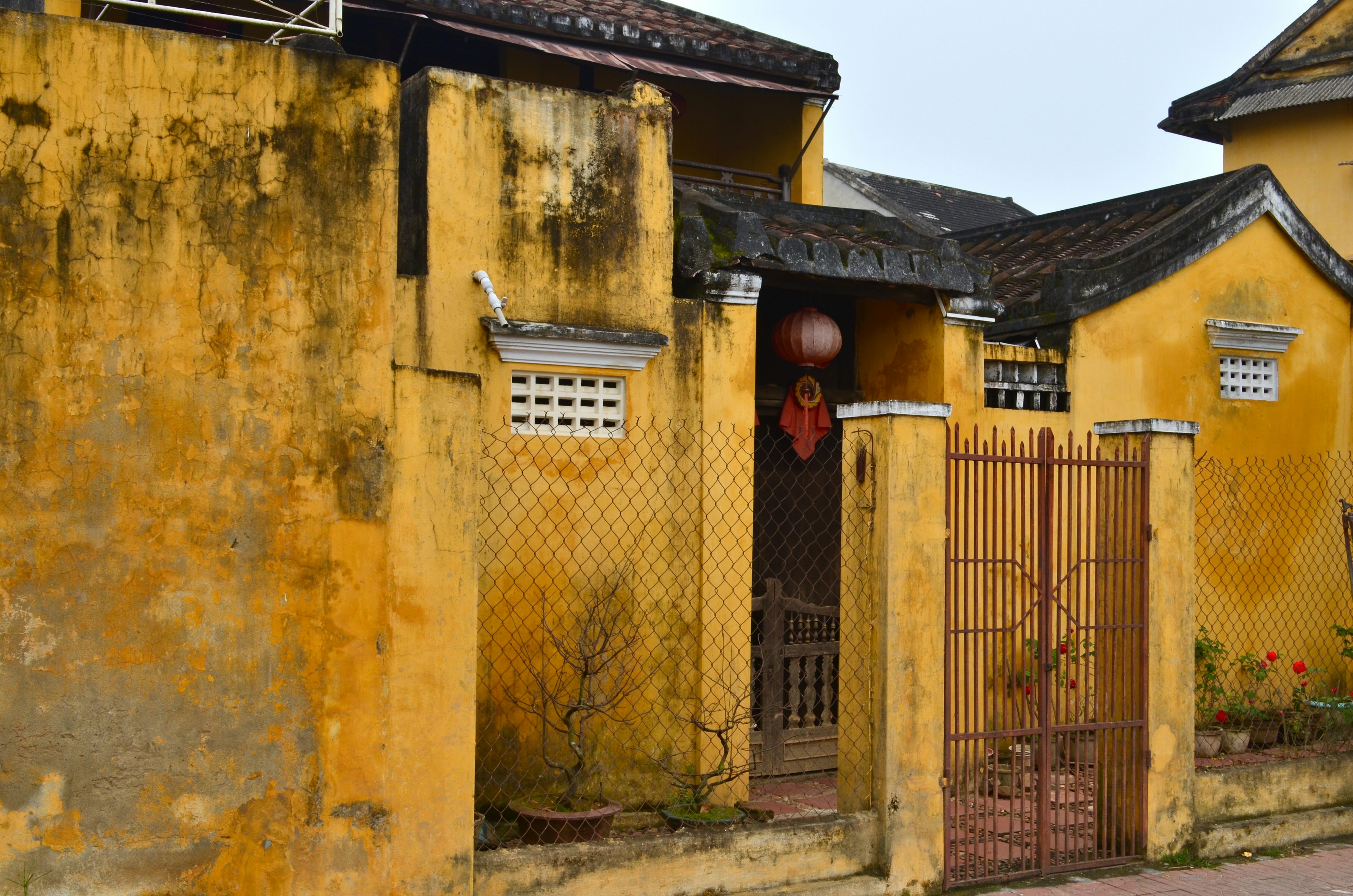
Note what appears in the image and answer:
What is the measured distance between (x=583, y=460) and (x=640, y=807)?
2.10 metres

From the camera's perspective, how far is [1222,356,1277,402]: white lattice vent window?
10438mm

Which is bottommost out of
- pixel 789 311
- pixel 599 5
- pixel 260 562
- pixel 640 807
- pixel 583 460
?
pixel 640 807

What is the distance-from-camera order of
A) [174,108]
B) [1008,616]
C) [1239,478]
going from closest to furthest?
[174,108] < [1008,616] < [1239,478]

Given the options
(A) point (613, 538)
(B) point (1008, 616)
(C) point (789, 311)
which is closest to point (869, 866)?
(A) point (613, 538)

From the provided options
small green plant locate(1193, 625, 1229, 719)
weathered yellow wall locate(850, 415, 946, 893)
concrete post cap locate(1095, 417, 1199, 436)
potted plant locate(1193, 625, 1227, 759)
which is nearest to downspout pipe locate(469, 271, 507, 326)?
weathered yellow wall locate(850, 415, 946, 893)

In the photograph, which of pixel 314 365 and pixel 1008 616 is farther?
pixel 1008 616

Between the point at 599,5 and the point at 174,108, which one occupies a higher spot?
the point at 599,5

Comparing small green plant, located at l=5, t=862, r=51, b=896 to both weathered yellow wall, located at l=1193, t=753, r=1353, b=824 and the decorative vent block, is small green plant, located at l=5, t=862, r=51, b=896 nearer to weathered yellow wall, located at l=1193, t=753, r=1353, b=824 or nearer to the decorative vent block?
weathered yellow wall, located at l=1193, t=753, r=1353, b=824

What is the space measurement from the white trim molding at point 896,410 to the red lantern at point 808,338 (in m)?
2.32

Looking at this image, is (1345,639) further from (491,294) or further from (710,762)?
(491,294)

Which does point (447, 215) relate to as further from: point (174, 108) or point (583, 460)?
point (174, 108)

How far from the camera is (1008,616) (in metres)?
8.95

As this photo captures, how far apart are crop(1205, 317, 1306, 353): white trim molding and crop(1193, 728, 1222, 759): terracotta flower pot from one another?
3149mm

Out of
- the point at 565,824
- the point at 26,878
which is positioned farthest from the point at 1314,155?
the point at 26,878
